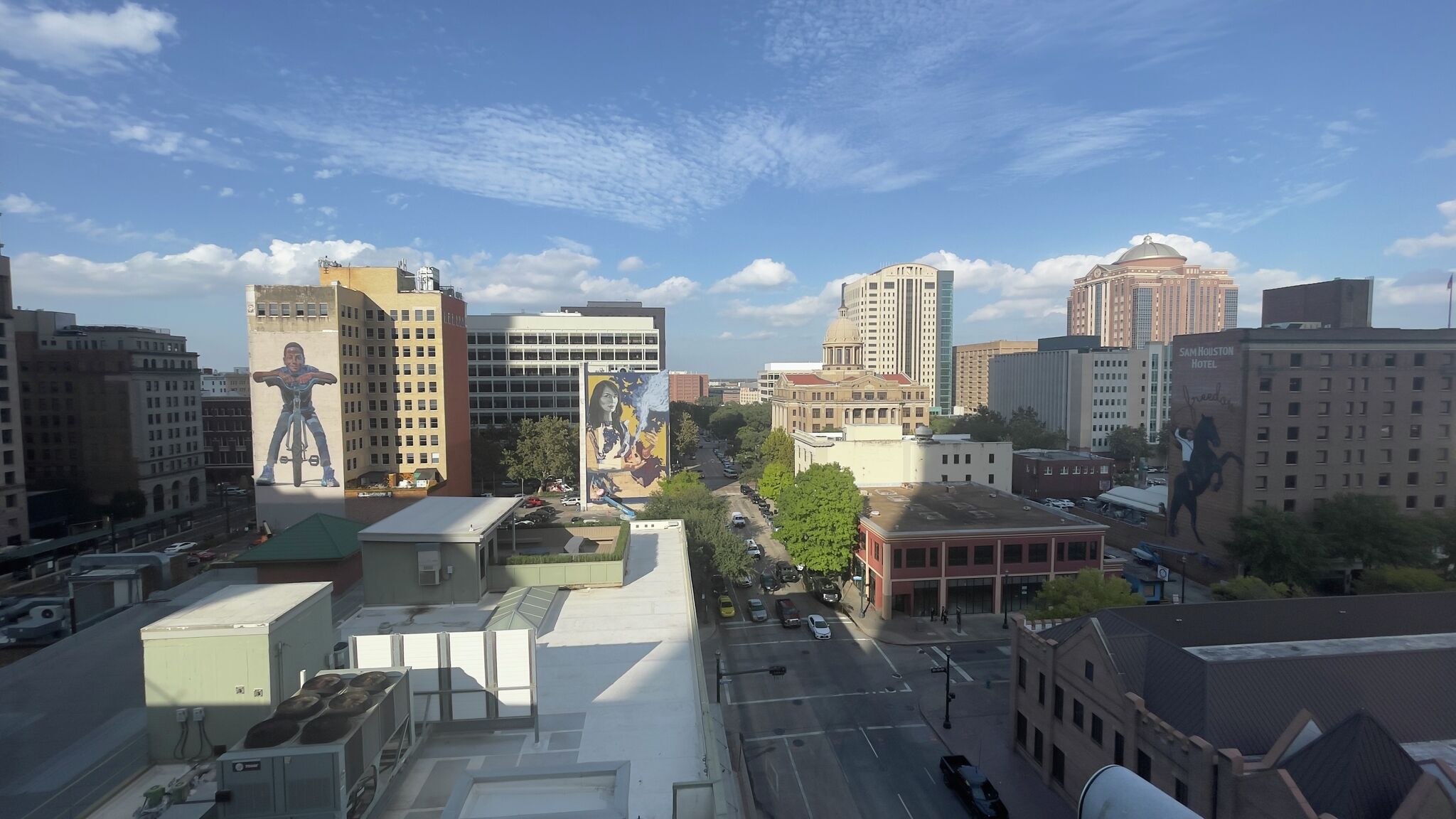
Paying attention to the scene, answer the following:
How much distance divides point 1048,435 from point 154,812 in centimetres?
11422

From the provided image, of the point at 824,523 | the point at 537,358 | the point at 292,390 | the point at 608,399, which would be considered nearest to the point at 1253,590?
the point at 824,523

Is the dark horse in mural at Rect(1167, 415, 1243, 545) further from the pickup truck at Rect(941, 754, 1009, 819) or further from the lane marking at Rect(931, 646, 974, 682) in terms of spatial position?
the pickup truck at Rect(941, 754, 1009, 819)

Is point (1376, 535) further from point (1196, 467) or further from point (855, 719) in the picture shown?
point (855, 719)

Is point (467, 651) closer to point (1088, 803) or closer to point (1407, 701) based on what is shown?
point (1088, 803)

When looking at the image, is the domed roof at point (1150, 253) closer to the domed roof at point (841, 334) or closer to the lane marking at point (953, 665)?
the domed roof at point (841, 334)

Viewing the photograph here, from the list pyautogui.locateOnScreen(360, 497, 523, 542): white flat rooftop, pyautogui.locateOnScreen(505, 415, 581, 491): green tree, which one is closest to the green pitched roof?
pyautogui.locateOnScreen(360, 497, 523, 542): white flat rooftop

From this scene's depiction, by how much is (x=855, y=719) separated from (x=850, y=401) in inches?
2712

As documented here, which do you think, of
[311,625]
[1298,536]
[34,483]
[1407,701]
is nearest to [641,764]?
[311,625]

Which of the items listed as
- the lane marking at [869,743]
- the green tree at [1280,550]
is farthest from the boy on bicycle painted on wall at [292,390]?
the green tree at [1280,550]

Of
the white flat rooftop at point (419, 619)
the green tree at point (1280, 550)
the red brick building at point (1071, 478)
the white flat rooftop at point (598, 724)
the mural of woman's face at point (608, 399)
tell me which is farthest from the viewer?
the red brick building at point (1071, 478)

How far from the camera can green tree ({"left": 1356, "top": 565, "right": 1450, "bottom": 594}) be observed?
1607 inches

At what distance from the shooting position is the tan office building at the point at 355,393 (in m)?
64.4

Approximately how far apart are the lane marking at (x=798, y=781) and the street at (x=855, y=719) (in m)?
0.05

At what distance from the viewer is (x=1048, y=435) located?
10838cm
